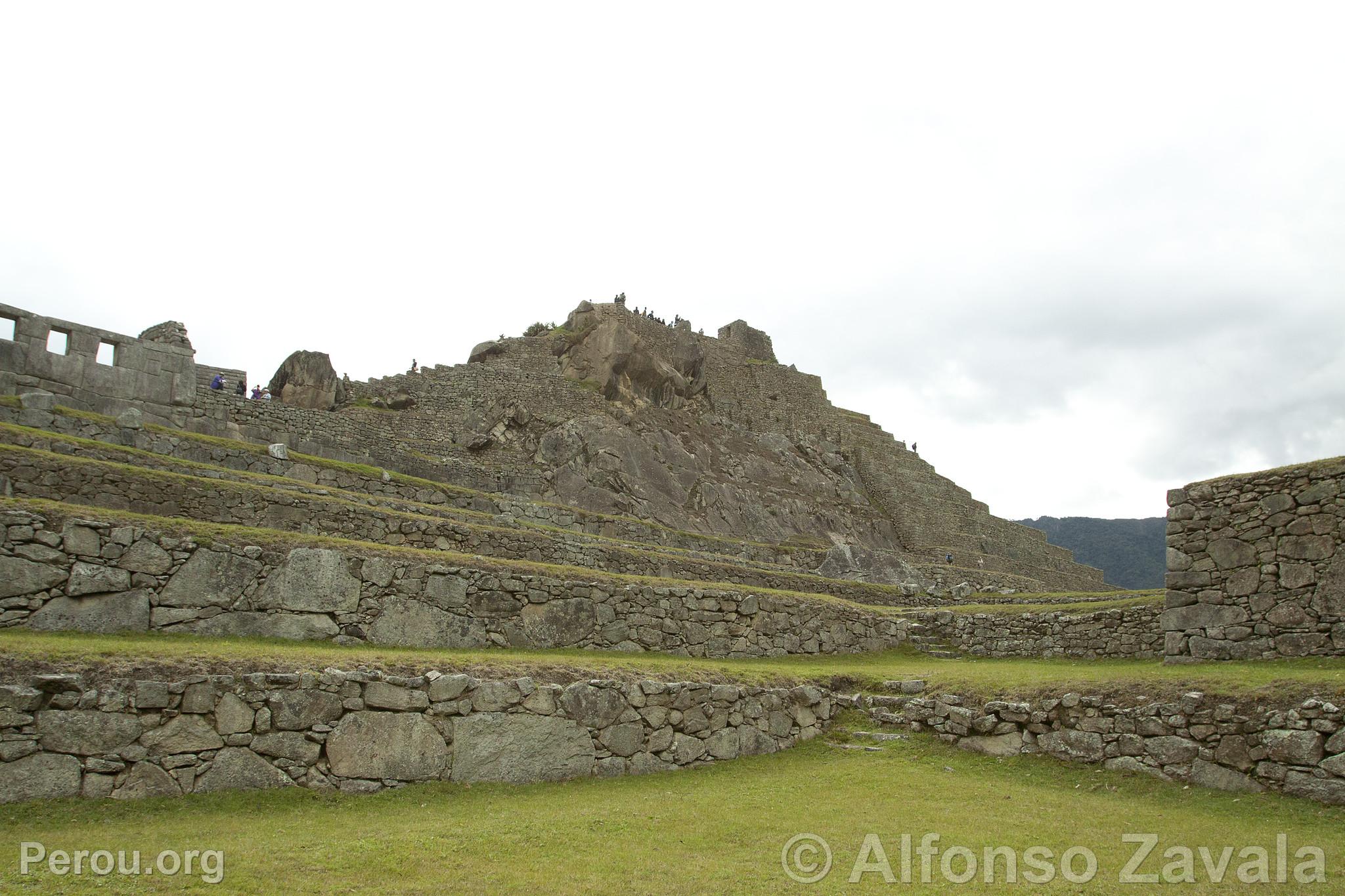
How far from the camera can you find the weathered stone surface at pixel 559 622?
14961 mm

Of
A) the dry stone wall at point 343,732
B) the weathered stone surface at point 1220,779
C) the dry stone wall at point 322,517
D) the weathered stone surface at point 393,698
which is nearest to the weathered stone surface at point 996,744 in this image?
the weathered stone surface at point 1220,779

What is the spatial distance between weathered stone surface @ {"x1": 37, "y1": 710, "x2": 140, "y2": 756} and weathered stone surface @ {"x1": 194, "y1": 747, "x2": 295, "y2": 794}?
2.70 feet

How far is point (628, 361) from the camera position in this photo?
40.6 m

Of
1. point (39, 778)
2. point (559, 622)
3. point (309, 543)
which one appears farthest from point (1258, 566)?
point (39, 778)

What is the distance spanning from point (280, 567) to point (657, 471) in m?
23.7

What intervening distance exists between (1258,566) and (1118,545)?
76956 mm

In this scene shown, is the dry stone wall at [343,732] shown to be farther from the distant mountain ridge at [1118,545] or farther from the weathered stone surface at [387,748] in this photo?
the distant mountain ridge at [1118,545]

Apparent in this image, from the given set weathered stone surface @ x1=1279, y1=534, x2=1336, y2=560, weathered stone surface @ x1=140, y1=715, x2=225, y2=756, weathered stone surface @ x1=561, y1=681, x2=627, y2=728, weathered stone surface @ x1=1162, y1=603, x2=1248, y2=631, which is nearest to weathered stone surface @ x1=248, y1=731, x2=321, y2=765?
weathered stone surface @ x1=140, y1=715, x2=225, y2=756

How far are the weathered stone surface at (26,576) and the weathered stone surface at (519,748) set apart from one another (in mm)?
5391

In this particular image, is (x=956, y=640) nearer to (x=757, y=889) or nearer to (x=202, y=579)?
(x=757, y=889)

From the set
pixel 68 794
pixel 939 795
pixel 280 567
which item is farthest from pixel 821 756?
pixel 68 794

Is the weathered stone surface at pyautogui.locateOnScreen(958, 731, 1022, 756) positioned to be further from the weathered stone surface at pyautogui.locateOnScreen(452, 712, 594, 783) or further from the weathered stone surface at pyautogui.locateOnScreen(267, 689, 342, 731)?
the weathered stone surface at pyautogui.locateOnScreen(267, 689, 342, 731)

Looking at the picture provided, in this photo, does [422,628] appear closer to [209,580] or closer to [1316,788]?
[209,580]

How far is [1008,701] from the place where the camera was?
1309 cm
